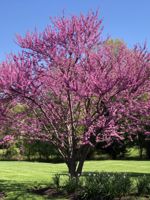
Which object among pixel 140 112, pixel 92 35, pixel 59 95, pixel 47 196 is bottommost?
pixel 47 196

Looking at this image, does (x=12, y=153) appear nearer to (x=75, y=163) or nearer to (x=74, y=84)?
(x=75, y=163)

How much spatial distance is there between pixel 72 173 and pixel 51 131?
1.40 m

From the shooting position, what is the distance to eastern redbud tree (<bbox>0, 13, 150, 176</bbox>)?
9.62 metres

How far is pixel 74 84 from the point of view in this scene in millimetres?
9383

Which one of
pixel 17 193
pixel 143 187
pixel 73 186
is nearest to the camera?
pixel 143 187

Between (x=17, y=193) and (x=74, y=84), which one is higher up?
(x=74, y=84)

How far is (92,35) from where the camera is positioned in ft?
34.3

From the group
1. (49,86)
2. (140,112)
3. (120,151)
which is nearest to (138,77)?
(140,112)

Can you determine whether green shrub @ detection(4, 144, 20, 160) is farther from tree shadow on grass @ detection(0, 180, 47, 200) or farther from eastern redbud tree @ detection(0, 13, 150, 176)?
eastern redbud tree @ detection(0, 13, 150, 176)

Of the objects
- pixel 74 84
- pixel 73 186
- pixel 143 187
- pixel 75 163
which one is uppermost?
pixel 74 84

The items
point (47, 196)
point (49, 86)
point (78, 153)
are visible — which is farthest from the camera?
point (78, 153)

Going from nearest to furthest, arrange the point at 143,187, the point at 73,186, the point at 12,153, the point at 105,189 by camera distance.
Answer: the point at 105,189 < the point at 143,187 < the point at 73,186 < the point at 12,153

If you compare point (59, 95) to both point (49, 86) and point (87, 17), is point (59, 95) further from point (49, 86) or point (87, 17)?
point (87, 17)

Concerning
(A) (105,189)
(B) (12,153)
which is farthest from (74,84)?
(B) (12,153)
